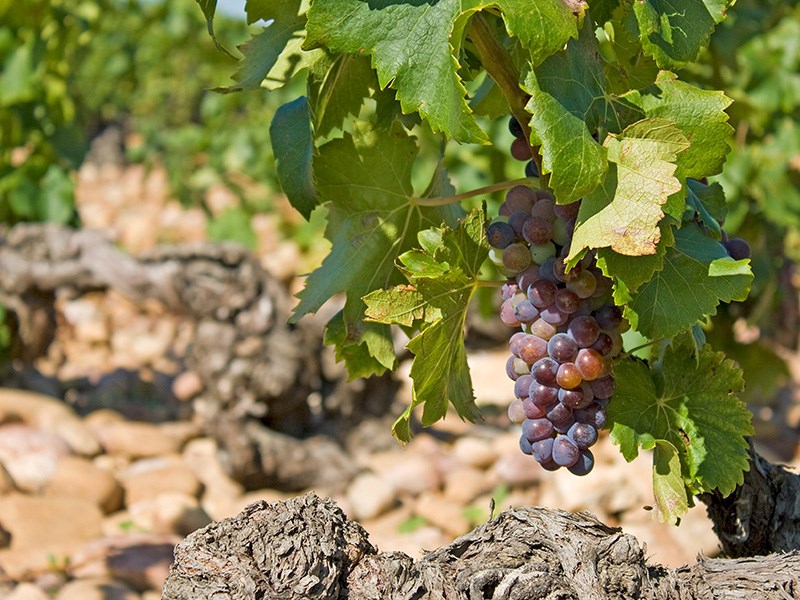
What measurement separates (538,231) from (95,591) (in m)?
2.03

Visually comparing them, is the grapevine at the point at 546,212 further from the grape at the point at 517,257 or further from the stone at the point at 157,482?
the stone at the point at 157,482

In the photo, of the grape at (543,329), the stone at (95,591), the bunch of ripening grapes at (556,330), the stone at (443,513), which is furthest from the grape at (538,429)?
the stone at (443,513)

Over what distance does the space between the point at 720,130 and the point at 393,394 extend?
3503mm

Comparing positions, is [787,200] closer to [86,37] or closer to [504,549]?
[86,37]

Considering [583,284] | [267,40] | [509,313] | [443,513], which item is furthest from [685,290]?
[443,513]

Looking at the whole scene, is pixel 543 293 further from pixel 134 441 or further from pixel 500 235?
pixel 134 441

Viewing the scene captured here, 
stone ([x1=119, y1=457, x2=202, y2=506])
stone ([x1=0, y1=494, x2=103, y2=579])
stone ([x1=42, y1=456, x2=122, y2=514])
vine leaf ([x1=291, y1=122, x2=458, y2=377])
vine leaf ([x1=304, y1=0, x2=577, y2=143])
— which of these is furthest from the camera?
stone ([x1=119, y1=457, x2=202, y2=506])

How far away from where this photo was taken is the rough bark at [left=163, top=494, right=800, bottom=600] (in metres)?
1.21

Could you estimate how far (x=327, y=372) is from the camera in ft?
14.8

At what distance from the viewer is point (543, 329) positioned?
1.32m

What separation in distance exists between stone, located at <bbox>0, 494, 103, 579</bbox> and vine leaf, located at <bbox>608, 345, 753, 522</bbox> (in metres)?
2.23

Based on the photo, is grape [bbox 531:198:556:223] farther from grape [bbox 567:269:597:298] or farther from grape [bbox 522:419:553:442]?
grape [bbox 522:419:553:442]

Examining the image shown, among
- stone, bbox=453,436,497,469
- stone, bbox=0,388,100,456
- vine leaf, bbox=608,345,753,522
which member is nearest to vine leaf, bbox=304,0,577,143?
vine leaf, bbox=608,345,753,522

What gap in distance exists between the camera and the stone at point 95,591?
2809 mm
